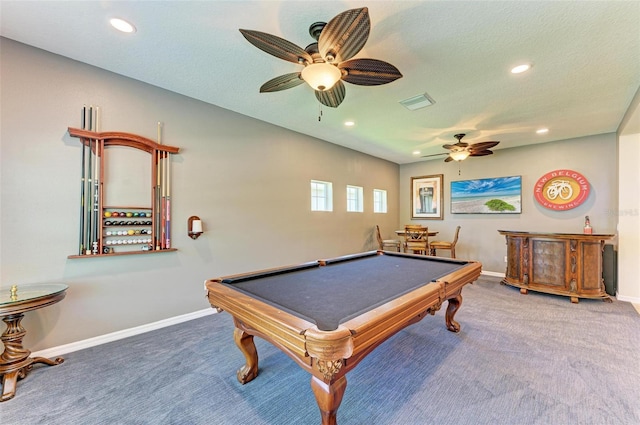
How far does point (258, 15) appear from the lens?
1787mm

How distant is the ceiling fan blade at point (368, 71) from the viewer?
1721 millimetres

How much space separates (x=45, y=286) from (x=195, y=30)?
7.91ft

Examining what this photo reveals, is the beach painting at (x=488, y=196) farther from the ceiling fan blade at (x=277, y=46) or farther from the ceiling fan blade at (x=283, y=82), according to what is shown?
the ceiling fan blade at (x=277, y=46)

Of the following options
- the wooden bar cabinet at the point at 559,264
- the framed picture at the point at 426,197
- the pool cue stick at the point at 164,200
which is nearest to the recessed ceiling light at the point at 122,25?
the pool cue stick at the point at 164,200

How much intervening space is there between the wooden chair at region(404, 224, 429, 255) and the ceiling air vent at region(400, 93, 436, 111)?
2.80 metres

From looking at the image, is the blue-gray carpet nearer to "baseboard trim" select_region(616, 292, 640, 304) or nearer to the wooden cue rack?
the wooden cue rack

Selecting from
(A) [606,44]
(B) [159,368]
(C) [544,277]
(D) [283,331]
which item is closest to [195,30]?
(D) [283,331]

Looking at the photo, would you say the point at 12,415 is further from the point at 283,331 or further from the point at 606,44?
the point at 606,44

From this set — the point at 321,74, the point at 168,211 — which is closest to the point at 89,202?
the point at 168,211

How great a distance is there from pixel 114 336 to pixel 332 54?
3232 millimetres

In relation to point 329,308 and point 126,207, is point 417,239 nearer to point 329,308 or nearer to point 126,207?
point 329,308

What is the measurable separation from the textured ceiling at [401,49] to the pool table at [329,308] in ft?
6.26

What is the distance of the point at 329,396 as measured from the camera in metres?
1.21

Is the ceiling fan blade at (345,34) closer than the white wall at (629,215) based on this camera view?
Yes
